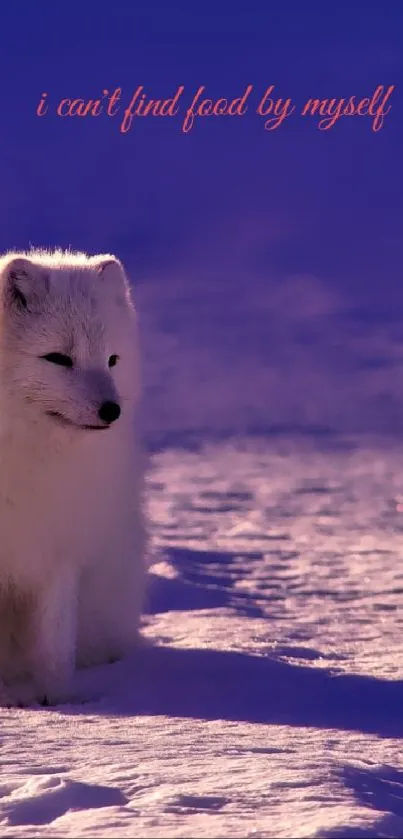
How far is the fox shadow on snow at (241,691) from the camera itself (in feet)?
11.4

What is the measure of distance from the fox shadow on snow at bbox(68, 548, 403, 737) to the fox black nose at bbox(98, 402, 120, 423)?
0.79 m

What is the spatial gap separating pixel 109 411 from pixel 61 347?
0.25 metres

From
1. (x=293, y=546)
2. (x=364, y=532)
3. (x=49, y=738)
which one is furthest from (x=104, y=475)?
(x=364, y=532)

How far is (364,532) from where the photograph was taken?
7141mm

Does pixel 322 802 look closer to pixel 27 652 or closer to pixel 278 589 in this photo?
pixel 27 652

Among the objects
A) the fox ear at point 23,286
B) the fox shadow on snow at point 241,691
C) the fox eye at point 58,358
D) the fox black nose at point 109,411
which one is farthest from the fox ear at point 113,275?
the fox shadow on snow at point 241,691

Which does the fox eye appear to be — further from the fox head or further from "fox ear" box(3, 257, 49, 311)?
"fox ear" box(3, 257, 49, 311)

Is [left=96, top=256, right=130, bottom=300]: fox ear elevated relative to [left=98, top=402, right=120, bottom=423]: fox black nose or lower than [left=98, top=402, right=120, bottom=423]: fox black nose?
elevated

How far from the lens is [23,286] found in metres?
3.64

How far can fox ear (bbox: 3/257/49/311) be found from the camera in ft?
11.9

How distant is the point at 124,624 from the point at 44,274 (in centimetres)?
124

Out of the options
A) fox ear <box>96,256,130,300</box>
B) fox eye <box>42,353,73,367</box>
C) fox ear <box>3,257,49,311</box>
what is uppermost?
fox ear <box>96,256,130,300</box>

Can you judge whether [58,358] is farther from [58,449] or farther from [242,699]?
[242,699]

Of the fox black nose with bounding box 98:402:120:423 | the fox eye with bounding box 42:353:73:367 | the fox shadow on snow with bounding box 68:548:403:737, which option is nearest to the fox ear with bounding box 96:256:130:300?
the fox eye with bounding box 42:353:73:367
